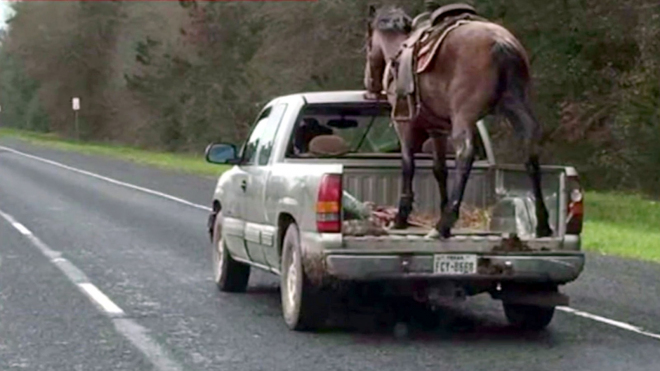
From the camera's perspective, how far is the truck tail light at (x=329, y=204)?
10.7 m

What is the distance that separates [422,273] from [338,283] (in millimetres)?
610

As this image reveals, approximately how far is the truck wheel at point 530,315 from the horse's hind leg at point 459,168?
111 centimetres

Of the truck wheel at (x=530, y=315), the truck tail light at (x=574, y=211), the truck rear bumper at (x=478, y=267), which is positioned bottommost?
the truck wheel at (x=530, y=315)

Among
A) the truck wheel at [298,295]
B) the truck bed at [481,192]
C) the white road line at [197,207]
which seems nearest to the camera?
the truck wheel at [298,295]

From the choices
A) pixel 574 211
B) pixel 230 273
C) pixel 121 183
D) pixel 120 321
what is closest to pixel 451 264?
pixel 574 211

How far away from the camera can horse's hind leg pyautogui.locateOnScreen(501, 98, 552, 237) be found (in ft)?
36.1

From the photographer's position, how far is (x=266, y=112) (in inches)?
533

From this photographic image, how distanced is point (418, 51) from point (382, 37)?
2.84 ft

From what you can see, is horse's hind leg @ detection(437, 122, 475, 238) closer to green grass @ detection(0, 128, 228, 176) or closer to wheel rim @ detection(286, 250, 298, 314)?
wheel rim @ detection(286, 250, 298, 314)

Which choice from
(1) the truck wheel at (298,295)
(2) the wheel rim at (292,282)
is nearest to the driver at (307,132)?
(1) the truck wheel at (298,295)

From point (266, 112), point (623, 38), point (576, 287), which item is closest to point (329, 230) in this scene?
point (266, 112)

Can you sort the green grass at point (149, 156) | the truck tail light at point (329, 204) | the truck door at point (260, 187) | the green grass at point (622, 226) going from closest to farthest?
the truck tail light at point (329, 204)
the truck door at point (260, 187)
the green grass at point (622, 226)
the green grass at point (149, 156)

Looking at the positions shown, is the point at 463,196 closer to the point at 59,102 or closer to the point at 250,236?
the point at 250,236

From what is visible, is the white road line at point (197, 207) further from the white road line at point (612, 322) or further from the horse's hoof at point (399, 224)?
the horse's hoof at point (399, 224)
